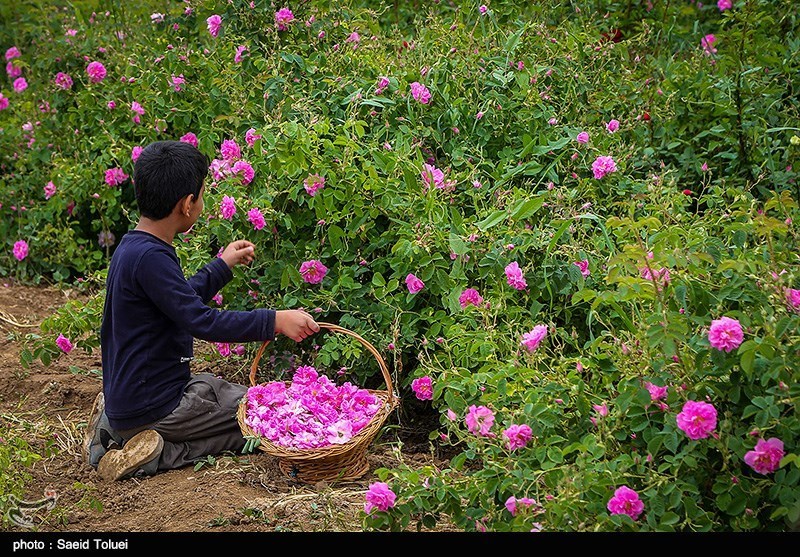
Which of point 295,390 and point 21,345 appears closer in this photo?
point 295,390

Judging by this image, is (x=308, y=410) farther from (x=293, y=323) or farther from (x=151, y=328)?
(x=151, y=328)

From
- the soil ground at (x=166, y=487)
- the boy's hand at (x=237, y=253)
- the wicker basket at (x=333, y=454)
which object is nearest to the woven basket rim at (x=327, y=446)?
the wicker basket at (x=333, y=454)

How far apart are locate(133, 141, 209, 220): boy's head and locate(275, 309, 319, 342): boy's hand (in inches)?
19.0

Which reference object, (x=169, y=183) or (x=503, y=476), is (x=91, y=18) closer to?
(x=169, y=183)

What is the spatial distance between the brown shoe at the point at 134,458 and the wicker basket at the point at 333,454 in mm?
284

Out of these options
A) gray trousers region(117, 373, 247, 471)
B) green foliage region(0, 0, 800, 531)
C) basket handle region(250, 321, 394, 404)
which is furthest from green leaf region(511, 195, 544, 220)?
gray trousers region(117, 373, 247, 471)

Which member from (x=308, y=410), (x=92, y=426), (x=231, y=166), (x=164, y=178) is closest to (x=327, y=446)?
(x=308, y=410)

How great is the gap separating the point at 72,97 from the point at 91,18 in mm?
788

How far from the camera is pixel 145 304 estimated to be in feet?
9.87

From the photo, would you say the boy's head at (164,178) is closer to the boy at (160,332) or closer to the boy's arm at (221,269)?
the boy at (160,332)

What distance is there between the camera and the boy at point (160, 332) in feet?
9.67

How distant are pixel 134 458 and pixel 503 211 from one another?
139 cm

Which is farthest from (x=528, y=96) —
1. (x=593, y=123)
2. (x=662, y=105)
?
(x=662, y=105)

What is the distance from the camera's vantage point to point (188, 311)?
2930 mm
